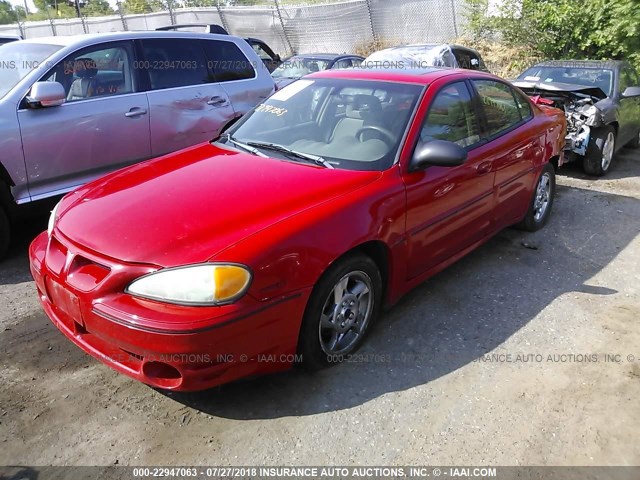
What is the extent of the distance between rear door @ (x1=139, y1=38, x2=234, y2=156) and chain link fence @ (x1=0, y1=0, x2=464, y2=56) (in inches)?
520

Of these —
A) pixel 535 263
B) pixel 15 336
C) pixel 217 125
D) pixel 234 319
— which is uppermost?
pixel 217 125

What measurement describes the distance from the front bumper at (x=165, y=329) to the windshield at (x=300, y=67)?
884cm

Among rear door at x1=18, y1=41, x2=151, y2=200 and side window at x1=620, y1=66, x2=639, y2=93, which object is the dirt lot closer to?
rear door at x1=18, y1=41, x2=151, y2=200

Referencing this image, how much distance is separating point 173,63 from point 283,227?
3642 millimetres

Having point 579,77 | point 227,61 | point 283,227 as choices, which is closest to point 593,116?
point 579,77

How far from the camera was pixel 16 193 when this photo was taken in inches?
172

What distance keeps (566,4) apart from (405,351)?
42.2 feet

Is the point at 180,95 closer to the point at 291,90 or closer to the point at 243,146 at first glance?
the point at 291,90

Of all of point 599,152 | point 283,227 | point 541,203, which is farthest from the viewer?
point 599,152

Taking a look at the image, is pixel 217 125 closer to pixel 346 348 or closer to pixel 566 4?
pixel 346 348

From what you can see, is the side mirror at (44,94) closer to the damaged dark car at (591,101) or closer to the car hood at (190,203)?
the car hood at (190,203)

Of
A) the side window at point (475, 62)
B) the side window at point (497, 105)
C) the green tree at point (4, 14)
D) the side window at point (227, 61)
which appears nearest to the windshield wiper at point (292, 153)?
the side window at point (497, 105)

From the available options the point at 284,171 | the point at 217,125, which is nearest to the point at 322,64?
the point at 217,125

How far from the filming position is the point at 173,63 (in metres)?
5.46
